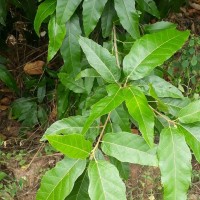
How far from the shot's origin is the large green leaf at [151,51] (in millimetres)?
1256

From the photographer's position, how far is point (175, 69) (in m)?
3.50

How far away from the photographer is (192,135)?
1175mm

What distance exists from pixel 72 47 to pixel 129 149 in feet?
2.20

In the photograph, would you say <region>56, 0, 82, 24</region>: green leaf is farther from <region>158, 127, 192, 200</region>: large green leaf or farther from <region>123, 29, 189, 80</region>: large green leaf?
<region>158, 127, 192, 200</region>: large green leaf

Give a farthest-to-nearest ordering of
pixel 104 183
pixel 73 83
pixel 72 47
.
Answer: pixel 73 83
pixel 72 47
pixel 104 183

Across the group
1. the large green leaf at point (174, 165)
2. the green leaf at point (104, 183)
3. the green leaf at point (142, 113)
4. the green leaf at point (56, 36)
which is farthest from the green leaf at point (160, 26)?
the green leaf at point (104, 183)

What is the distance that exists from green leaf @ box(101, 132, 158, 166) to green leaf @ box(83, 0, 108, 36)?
519 mm

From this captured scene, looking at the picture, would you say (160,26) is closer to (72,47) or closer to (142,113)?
(72,47)

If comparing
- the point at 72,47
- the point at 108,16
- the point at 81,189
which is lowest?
the point at 81,189

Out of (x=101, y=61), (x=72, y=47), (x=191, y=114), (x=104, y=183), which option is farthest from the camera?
(x=72, y=47)

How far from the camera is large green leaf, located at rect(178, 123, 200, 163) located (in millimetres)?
1162

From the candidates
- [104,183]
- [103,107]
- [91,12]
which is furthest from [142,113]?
[91,12]

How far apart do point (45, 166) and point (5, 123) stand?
605 mm

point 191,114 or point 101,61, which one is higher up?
point 101,61
